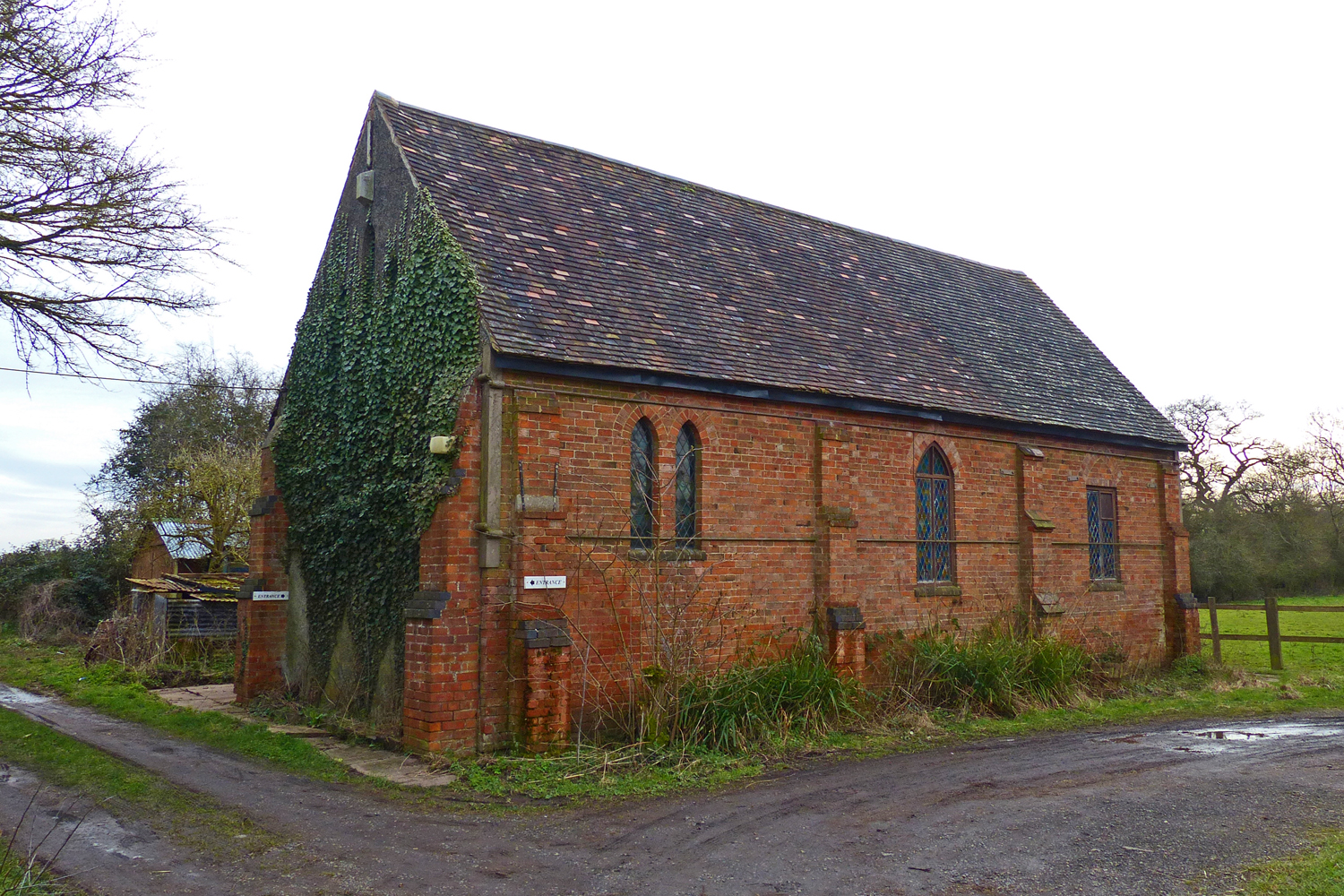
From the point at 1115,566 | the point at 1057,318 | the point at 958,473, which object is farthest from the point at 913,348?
the point at 1057,318

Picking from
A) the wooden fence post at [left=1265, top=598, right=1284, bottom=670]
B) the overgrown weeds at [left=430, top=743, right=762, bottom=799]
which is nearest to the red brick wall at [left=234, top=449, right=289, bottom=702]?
the overgrown weeds at [left=430, top=743, right=762, bottom=799]

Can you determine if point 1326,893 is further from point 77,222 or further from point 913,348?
point 77,222

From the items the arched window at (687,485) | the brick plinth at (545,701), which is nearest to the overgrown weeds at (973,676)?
the arched window at (687,485)

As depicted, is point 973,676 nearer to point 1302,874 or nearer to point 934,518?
point 934,518

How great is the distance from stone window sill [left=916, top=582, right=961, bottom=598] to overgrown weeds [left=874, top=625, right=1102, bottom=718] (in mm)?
605

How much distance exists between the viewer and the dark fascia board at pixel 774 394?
450 inches

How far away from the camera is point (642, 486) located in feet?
40.7

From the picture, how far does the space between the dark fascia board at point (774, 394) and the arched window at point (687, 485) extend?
697 millimetres

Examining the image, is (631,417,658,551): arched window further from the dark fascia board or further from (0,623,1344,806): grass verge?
(0,623,1344,806): grass verge

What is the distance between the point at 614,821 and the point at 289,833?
277 cm

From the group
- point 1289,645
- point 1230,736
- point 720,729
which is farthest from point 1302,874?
point 1289,645

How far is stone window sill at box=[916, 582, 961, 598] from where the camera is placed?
15273 millimetres

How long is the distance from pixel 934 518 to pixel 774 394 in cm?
413

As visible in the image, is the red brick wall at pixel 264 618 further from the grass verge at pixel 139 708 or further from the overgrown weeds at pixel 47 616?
the overgrown weeds at pixel 47 616
